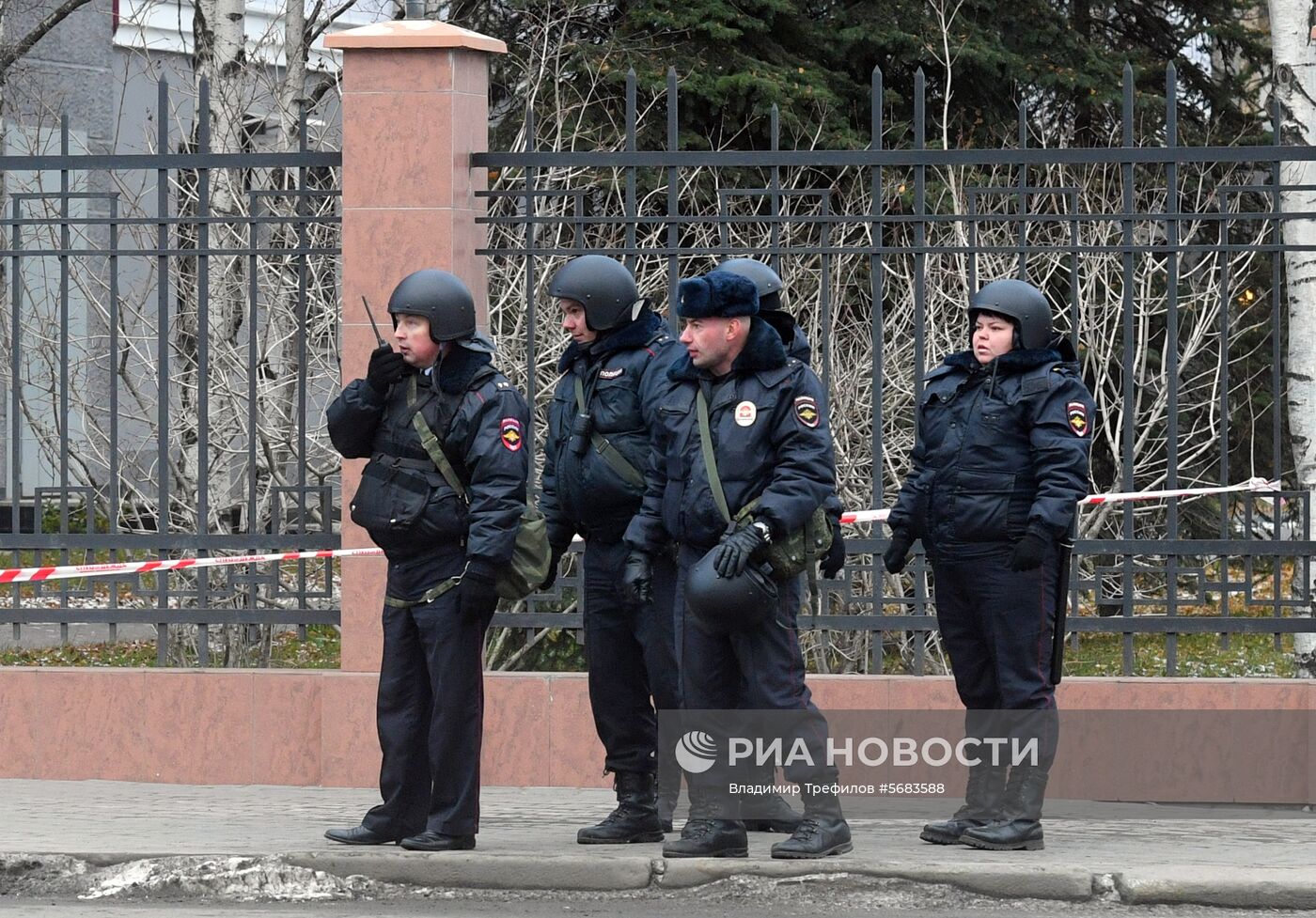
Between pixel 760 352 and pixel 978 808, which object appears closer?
pixel 760 352

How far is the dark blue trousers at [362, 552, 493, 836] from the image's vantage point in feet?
21.1

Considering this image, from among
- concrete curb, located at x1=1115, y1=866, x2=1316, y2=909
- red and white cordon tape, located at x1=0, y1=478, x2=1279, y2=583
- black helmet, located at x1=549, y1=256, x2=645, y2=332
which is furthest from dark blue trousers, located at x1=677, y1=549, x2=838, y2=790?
red and white cordon tape, located at x1=0, y1=478, x2=1279, y2=583

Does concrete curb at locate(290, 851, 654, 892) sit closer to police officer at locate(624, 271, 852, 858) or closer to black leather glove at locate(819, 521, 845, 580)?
police officer at locate(624, 271, 852, 858)

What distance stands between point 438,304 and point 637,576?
3.66 feet

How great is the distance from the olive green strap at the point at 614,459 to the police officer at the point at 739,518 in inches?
7.8

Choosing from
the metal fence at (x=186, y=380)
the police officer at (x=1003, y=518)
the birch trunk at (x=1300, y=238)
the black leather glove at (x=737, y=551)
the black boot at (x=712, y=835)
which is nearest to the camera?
the black leather glove at (x=737, y=551)

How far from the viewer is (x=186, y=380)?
1118 centimetres

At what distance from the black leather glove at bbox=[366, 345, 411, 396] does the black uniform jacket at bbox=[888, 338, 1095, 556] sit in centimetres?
186

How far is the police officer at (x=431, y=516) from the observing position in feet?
20.9

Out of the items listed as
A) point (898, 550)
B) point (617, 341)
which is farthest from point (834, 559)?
point (617, 341)

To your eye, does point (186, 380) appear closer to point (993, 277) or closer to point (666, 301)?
point (666, 301)

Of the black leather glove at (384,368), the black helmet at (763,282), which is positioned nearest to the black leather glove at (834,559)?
the black helmet at (763,282)

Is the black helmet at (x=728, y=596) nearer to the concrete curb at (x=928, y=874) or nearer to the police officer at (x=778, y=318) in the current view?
the police officer at (x=778, y=318)

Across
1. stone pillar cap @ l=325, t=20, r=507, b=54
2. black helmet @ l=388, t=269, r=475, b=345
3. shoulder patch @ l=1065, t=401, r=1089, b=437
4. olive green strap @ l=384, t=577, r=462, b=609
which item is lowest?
olive green strap @ l=384, t=577, r=462, b=609
